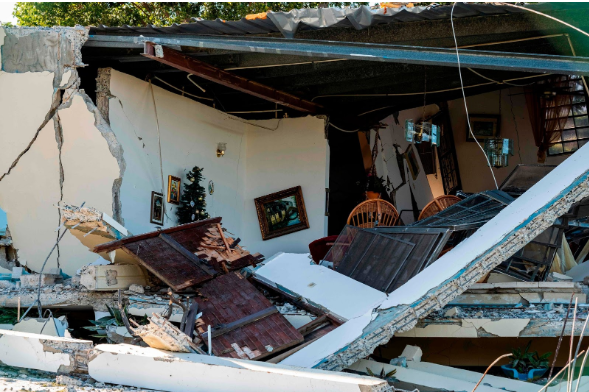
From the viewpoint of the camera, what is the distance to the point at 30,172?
761 centimetres

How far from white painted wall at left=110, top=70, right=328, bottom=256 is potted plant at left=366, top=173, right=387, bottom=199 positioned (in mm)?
1123

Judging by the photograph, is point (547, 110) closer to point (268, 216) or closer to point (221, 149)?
point (268, 216)

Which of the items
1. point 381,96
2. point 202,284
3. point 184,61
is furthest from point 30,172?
point 381,96

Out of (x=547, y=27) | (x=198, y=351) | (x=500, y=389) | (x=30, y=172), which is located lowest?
(x=500, y=389)

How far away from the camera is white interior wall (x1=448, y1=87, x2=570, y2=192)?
12445 mm

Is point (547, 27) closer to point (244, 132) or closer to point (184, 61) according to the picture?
point (184, 61)

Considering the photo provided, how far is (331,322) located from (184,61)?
3.37 metres

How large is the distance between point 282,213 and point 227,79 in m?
2.47

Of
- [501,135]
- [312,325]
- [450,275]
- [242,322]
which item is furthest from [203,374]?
[501,135]

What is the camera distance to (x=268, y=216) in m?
9.79

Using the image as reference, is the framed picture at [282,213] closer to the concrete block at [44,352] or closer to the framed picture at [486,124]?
the framed picture at [486,124]

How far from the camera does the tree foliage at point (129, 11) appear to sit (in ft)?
50.9

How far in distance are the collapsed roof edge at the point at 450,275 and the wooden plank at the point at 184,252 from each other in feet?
4.75

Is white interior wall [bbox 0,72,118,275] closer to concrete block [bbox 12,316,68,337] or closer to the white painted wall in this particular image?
the white painted wall
